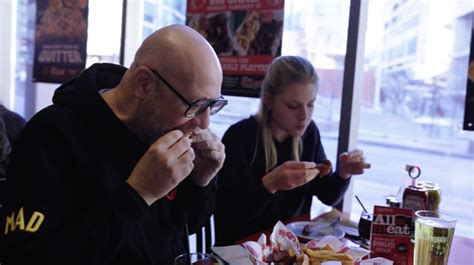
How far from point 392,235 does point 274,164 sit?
87 cm

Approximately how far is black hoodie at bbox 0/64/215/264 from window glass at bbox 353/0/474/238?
1.67 metres

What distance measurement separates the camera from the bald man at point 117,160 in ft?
3.60

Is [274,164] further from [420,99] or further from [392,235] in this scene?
[420,99]

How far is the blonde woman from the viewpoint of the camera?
75.2 inches

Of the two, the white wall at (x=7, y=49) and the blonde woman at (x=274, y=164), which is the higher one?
the white wall at (x=7, y=49)

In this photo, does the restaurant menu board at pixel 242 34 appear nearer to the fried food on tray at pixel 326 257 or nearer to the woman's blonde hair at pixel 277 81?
the woman's blonde hair at pixel 277 81

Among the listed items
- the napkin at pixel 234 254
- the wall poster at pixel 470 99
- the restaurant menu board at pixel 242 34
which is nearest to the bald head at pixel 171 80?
the napkin at pixel 234 254

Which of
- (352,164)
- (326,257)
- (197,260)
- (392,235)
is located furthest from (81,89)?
(352,164)

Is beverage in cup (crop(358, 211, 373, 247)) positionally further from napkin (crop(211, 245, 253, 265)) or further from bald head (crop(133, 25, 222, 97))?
bald head (crop(133, 25, 222, 97))

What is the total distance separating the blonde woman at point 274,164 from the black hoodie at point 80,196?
0.50 m

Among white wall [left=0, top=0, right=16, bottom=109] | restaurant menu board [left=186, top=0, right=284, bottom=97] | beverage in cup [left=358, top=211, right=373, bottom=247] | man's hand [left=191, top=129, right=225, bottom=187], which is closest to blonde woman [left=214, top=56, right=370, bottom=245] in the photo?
beverage in cup [left=358, top=211, right=373, bottom=247]

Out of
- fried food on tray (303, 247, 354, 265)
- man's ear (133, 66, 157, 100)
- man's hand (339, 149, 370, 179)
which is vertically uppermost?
man's ear (133, 66, 157, 100)

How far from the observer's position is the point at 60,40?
12.7ft

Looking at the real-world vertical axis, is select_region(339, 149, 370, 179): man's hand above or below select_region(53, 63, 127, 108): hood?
below
